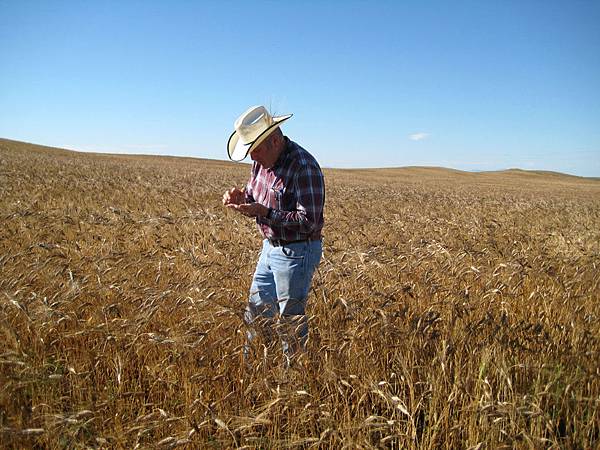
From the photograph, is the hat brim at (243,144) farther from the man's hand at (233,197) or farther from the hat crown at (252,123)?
the man's hand at (233,197)

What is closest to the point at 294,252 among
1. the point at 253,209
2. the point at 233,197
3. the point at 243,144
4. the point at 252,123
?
the point at 253,209

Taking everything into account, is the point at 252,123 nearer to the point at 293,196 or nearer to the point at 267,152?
the point at 267,152

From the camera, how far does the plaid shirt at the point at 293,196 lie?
268cm

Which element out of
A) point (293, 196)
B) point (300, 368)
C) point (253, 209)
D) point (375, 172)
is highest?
point (375, 172)

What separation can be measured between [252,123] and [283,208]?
2.22 ft

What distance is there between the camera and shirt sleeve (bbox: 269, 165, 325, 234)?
267 cm

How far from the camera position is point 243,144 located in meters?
2.84

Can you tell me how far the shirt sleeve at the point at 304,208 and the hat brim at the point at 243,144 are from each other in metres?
0.37

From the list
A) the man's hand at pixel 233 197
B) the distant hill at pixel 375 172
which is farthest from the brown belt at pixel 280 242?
the distant hill at pixel 375 172

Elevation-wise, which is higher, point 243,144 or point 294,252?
point 243,144

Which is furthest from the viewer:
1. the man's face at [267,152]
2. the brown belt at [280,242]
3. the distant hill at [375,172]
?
the distant hill at [375,172]

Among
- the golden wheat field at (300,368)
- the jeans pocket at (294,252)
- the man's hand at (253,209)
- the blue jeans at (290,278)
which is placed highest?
the man's hand at (253,209)

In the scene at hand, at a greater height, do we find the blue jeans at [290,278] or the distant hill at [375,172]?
the distant hill at [375,172]

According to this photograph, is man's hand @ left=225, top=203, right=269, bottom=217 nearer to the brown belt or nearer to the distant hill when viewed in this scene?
the brown belt
